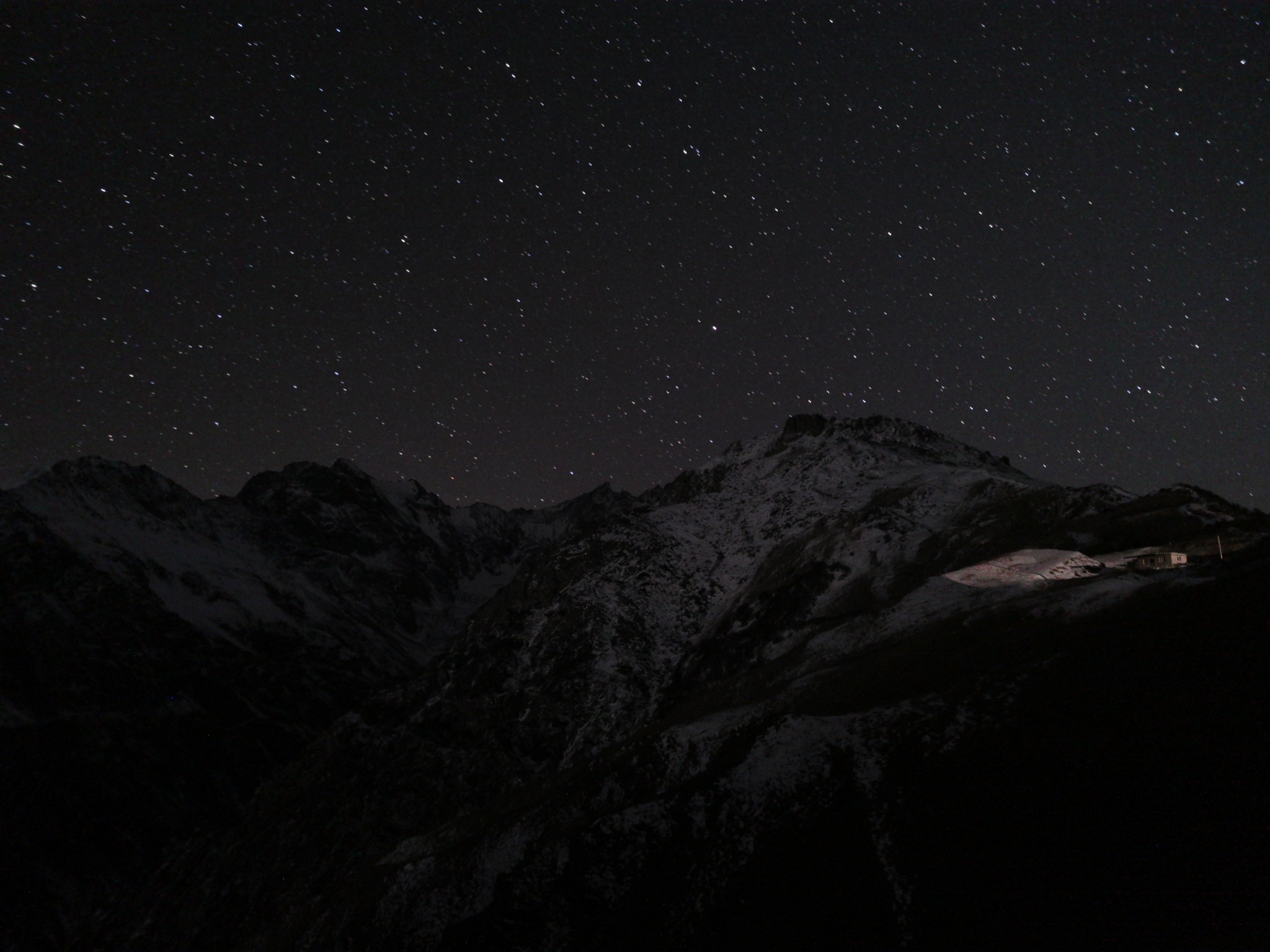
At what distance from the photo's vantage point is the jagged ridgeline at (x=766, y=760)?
32094mm

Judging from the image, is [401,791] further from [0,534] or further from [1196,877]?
[0,534]

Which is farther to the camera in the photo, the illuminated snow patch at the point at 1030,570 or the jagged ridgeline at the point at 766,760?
the illuminated snow patch at the point at 1030,570

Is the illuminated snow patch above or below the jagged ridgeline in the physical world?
above

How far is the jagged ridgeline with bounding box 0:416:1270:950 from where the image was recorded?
32.1m

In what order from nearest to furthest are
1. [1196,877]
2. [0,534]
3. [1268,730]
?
[1196,877], [1268,730], [0,534]

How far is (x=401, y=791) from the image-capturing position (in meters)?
106

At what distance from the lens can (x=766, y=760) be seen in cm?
4572

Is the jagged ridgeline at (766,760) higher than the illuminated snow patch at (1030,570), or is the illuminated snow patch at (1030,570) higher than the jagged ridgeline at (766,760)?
the illuminated snow patch at (1030,570)

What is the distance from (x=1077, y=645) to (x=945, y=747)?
10.6m

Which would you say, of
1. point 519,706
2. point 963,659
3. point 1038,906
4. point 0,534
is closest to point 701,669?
point 519,706

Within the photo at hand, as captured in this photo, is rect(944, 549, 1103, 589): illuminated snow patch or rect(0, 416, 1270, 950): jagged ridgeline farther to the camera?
rect(944, 549, 1103, 589): illuminated snow patch

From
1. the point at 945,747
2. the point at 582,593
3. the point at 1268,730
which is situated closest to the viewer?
the point at 1268,730

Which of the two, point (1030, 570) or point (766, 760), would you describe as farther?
point (1030, 570)

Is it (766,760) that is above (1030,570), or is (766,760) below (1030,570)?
below
